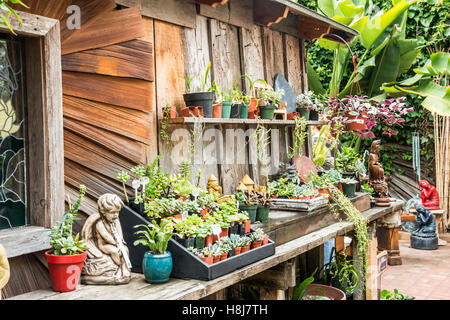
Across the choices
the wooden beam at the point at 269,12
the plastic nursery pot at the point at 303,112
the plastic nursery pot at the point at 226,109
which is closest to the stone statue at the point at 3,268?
the plastic nursery pot at the point at 226,109

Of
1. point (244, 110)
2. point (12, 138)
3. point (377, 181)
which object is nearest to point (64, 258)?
point (12, 138)

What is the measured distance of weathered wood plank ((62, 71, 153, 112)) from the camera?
2741 mm

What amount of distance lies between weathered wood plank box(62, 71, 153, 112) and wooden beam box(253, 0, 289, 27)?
161 cm

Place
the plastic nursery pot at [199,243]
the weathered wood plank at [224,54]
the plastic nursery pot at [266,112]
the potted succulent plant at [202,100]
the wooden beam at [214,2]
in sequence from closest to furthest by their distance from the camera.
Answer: the plastic nursery pot at [199,243]
the potted succulent plant at [202,100]
the wooden beam at [214,2]
the weathered wood plank at [224,54]
the plastic nursery pot at [266,112]

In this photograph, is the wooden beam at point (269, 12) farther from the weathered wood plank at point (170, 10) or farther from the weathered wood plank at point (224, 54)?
the weathered wood plank at point (170, 10)

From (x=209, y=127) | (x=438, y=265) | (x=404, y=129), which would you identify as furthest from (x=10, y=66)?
(x=404, y=129)

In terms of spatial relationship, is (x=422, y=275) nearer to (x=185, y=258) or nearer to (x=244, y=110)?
(x=244, y=110)

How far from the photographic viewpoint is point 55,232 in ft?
7.50

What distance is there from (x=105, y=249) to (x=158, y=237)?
0.92ft

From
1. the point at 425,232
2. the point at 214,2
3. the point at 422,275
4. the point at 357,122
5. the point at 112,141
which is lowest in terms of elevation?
the point at 422,275

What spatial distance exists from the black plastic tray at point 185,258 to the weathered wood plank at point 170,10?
4.27 ft

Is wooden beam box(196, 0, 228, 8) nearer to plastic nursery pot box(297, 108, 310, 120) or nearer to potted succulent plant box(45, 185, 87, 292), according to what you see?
plastic nursery pot box(297, 108, 310, 120)

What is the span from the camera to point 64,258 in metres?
2.22

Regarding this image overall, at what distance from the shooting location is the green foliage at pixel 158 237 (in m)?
2.43
